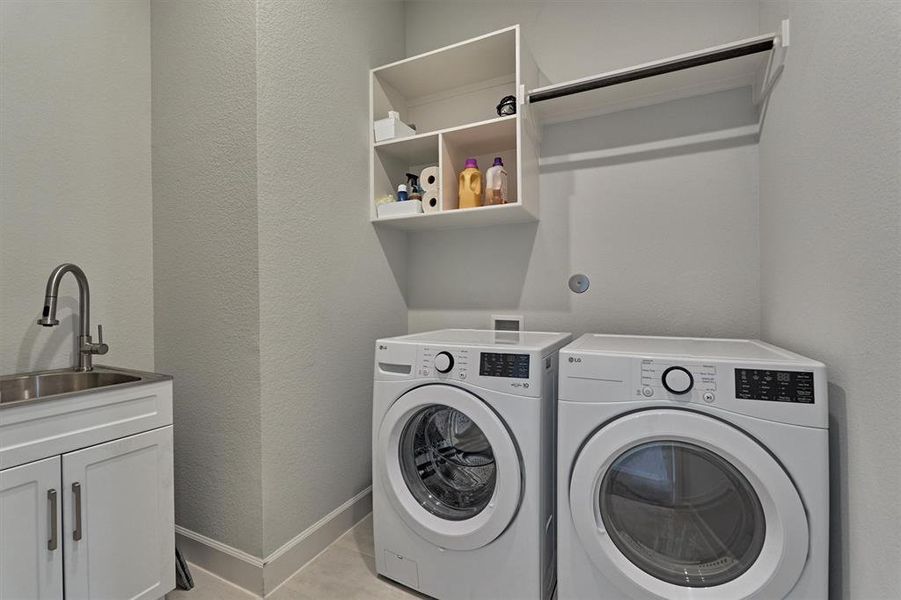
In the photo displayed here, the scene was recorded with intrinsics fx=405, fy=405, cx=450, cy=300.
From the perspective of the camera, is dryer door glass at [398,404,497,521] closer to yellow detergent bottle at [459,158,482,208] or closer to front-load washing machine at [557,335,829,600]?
front-load washing machine at [557,335,829,600]

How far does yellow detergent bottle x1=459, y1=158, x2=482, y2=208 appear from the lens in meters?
1.91

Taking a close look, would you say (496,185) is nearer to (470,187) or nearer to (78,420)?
(470,187)

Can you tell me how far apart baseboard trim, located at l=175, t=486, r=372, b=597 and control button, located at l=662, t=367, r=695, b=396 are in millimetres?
1460

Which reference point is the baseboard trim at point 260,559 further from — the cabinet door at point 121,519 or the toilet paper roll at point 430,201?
A: the toilet paper roll at point 430,201

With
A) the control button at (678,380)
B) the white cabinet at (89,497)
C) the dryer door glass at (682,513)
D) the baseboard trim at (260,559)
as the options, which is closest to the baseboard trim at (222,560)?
the baseboard trim at (260,559)

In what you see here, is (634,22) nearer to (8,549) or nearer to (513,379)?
(513,379)

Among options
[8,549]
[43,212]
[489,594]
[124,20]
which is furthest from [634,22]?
[8,549]

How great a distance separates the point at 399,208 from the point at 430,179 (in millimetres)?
222

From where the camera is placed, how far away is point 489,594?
1332 millimetres

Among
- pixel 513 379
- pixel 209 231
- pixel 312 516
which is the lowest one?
pixel 312 516

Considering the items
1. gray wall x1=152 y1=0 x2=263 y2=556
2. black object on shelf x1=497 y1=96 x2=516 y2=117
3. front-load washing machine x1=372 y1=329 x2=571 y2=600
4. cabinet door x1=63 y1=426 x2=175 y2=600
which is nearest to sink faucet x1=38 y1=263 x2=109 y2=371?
gray wall x1=152 y1=0 x2=263 y2=556

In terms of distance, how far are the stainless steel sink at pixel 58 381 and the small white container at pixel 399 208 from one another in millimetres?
1147

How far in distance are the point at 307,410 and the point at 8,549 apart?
84 cm

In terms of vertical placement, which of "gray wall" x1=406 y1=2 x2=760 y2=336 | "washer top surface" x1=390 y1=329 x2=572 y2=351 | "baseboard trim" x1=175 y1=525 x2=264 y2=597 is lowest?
"baseboard trim" x1=175 y1=525 x2=264 y2=597
